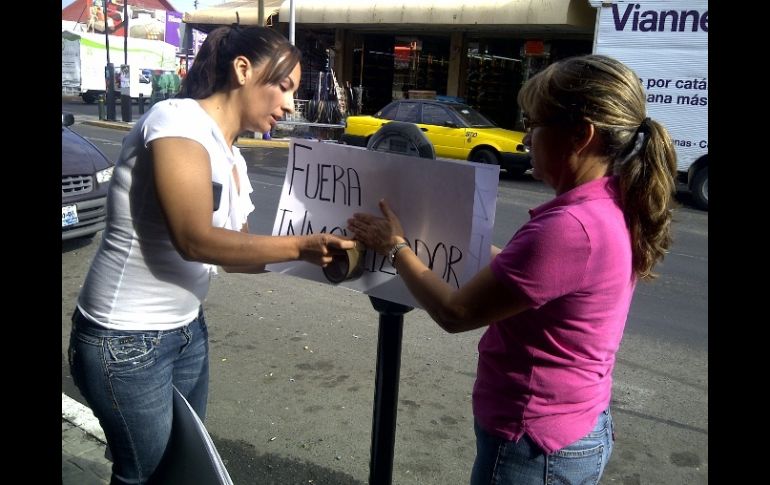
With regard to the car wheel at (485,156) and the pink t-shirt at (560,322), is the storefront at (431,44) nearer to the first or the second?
the car wheel at (485,156)

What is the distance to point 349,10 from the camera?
1905 cm

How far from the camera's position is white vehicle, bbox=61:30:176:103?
3372cm

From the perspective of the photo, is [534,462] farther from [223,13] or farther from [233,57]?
[223,13]

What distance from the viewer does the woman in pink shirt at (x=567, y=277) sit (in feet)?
4.79

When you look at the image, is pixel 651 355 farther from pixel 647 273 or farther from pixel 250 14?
pixel 250 14

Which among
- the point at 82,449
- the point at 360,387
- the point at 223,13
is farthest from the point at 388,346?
the point at 223,13

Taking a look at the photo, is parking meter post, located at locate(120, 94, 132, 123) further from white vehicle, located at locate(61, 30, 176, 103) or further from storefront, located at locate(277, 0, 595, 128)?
white vehicle, located at locate(61, 30, 176, 103)

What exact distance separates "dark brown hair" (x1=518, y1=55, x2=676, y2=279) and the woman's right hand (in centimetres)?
59

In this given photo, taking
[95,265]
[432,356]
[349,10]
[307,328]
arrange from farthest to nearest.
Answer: [349,10]
[307,328]
[432,356]
[95,265]

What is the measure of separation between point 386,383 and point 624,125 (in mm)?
1046

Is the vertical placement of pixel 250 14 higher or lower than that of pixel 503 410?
higher

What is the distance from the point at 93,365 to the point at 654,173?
4.68 feet
